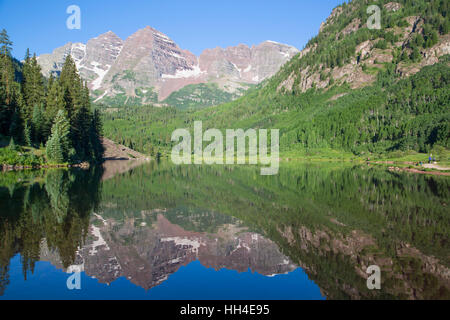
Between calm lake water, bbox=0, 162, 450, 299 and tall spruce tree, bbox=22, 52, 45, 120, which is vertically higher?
tall spruce tree, bbox=22, 52, 45, 120

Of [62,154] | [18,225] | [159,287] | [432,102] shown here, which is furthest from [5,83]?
[432,102]

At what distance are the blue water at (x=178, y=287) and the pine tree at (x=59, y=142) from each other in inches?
2968

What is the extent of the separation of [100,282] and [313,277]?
9.85 metres

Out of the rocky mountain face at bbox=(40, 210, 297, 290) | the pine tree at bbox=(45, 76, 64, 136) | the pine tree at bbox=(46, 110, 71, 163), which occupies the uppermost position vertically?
the pine tree at bbox=(45, 76, 64, 136)

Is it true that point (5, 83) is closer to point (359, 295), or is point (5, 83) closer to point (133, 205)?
point (133, 205)

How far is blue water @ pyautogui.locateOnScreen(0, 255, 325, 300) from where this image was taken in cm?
1274

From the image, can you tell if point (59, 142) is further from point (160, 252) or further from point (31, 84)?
point (160, 252)

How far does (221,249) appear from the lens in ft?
64.4

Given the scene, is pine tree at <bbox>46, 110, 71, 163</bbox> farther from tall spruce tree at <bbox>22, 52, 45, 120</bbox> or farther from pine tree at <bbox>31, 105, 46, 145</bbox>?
tall spruce tree at <bbox>22, 52, 45, 120</bbox>

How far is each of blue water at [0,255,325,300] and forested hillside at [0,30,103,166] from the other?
250 ft

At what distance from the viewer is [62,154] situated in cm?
8600

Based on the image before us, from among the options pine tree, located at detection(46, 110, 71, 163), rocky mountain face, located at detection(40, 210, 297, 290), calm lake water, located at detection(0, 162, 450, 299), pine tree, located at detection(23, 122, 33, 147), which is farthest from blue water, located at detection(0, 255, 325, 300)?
pine tree, located at detection(23, 122, 33, 147)

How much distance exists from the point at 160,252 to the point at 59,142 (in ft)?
253

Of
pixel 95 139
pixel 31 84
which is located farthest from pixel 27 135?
pixel 95 139
